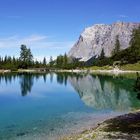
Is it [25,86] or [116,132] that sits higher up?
[116,132]

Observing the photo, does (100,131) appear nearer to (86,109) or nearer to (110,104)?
(86,109)

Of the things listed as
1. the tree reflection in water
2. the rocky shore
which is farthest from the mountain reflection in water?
the rocky shore

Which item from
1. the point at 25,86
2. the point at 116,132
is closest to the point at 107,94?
the point at 25,86

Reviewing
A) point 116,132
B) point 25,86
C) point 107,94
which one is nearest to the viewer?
point 116,132

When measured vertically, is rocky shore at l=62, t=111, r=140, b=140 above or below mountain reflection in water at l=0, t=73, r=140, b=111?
above

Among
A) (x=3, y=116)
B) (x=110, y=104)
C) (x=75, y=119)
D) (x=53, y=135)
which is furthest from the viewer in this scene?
(x=110, y=104)

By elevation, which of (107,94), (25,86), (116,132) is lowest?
(25,86)

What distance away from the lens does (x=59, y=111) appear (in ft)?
172

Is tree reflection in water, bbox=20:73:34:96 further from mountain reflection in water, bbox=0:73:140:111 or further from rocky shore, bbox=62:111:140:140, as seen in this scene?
rocky shore, bbox=62:111:140:140

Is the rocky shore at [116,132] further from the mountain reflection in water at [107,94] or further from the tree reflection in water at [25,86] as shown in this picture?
the tree reflection in water at [25,86]

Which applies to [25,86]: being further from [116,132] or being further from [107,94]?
[116,132]

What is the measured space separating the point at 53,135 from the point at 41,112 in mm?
18183

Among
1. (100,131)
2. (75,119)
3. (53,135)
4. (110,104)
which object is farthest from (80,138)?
(110,104)

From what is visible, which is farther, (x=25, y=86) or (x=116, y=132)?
(x=25, y=86)
